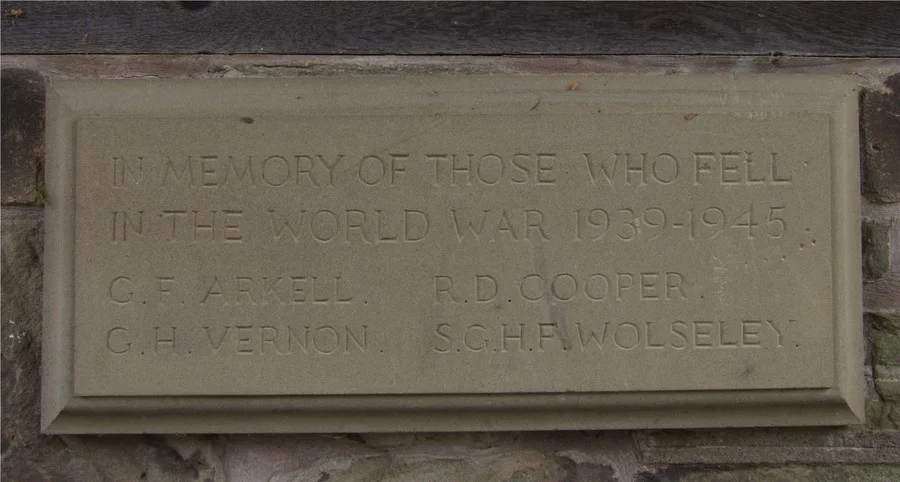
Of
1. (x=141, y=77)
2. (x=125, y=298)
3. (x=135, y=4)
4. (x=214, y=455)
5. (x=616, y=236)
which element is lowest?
(x=214, y=455)

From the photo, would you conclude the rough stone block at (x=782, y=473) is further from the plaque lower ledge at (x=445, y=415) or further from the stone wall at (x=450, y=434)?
the plaque lower ledge at (x=445, y=415)

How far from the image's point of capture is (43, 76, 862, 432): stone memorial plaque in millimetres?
1869

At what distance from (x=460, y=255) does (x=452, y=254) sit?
0.07 ft

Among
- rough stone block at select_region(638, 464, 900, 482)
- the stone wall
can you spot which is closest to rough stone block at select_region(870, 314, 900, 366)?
the stone wall

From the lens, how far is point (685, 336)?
1866 mm

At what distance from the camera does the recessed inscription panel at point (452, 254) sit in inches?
73.5

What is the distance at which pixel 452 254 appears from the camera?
6.16 feet

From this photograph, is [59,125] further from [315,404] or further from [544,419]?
[544,419]

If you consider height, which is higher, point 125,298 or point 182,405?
point 125,298

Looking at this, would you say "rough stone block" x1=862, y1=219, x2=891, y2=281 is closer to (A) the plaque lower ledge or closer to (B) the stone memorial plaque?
(B) the stone memorial plaque

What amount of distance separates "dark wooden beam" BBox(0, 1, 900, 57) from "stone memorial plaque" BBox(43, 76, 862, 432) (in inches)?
6.2

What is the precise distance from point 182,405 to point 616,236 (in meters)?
1.18

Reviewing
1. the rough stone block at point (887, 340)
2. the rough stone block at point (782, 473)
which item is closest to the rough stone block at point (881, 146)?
the rough stone block at point (887, 340)

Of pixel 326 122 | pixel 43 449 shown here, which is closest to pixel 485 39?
pixel 326 122
